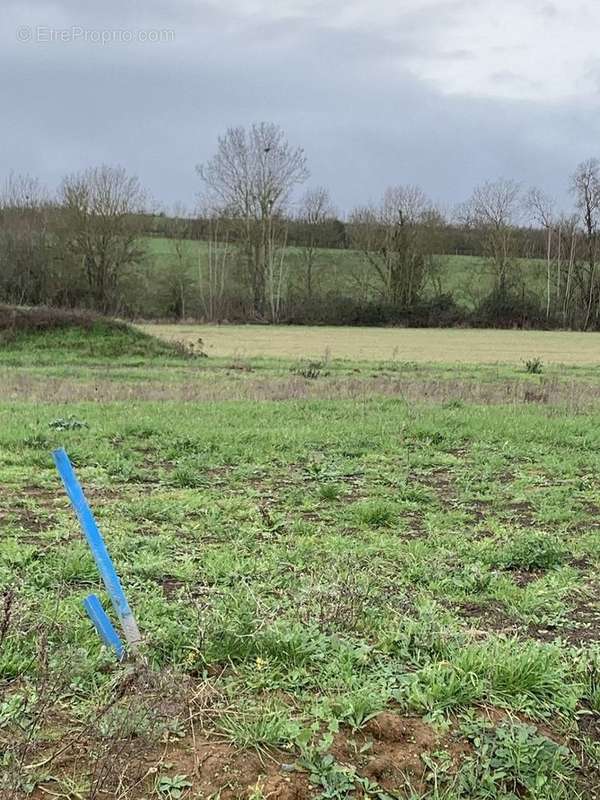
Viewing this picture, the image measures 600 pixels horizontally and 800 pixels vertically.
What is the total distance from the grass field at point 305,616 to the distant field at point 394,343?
25.1 metres

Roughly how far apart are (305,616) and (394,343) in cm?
4351

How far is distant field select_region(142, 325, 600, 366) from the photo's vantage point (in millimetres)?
36688

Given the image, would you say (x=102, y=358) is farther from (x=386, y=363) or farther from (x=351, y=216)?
(x=351, y=216)

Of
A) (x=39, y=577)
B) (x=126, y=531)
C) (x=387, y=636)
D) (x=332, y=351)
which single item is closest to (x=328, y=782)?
(x=387, y=636)

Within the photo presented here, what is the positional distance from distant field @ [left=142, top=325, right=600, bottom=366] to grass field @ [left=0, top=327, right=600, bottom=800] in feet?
82.2

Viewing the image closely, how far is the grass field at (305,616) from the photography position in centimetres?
279

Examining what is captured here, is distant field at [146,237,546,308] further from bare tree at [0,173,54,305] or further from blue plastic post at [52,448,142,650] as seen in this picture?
blue plastic post at [52,448,142,650]

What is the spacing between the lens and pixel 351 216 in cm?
7488

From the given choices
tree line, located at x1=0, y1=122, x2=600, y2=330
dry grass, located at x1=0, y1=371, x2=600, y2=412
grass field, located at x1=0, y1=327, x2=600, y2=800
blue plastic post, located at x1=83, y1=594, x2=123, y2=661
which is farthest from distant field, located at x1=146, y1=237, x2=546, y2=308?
blue plastic post, located at x1=83, y1=594, x2=123, y2=661

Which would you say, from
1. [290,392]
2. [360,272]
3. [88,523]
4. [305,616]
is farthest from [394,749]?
[360,272]

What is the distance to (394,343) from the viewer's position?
153ft

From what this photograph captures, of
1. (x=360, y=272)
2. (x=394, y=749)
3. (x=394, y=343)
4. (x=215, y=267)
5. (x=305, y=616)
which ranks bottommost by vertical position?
(x=394, y=749)

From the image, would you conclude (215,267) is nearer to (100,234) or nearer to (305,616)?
(100,234)

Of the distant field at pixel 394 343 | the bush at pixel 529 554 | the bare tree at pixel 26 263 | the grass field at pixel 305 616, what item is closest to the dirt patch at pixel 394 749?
the grass field at pixel 305 616
